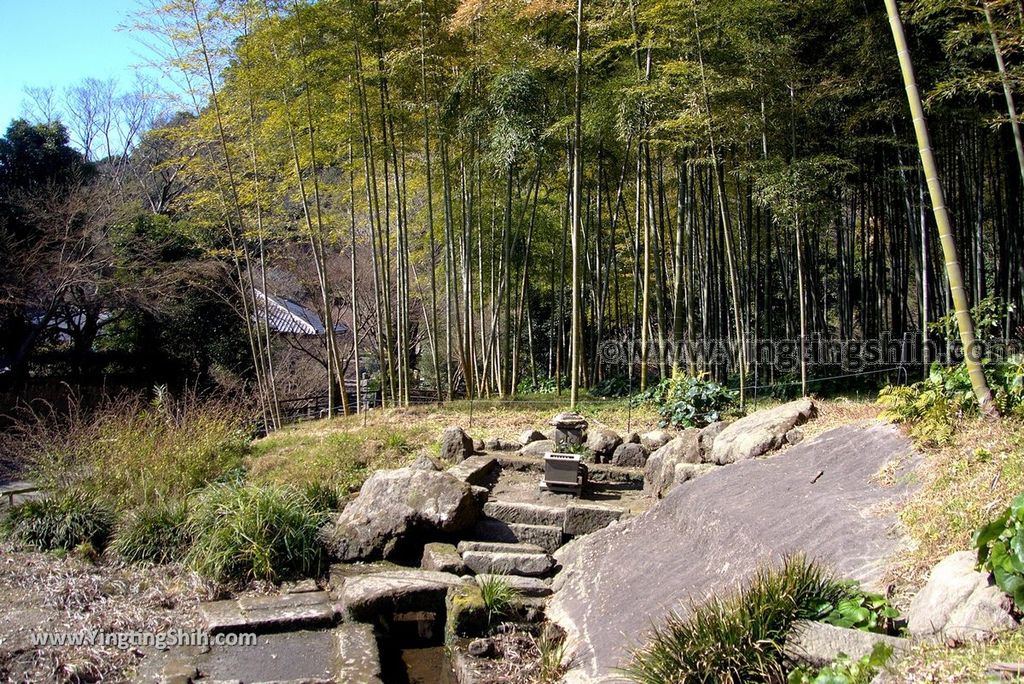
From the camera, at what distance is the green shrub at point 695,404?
25.4 feet

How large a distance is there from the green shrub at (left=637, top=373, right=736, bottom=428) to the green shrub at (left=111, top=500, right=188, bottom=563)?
14.5 feet

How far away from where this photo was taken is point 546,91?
32.9 feet

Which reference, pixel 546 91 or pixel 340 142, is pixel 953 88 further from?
pixel 340 142

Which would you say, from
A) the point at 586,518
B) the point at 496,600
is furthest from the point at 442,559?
the point at 586,518

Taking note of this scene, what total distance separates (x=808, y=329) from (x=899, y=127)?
4107mm

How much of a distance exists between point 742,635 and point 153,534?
13.9ft

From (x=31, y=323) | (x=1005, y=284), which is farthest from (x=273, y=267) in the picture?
(x=1005, y=284)

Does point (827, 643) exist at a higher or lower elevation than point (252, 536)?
higher

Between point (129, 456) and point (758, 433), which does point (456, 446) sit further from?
point (758, 433)

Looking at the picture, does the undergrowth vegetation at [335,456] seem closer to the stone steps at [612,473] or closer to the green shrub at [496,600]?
the stone steps at [612,473]

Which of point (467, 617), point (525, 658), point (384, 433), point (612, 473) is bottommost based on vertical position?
point (525, 658)

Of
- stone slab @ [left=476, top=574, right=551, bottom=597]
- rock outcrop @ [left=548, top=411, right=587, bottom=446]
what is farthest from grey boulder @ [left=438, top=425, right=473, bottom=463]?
stone slab @ [left=476, top=574, right=551, bottom=597]

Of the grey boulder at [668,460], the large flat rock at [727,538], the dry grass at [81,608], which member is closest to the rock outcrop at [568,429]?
the grey boulder at [668,460]

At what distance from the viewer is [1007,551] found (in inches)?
101
